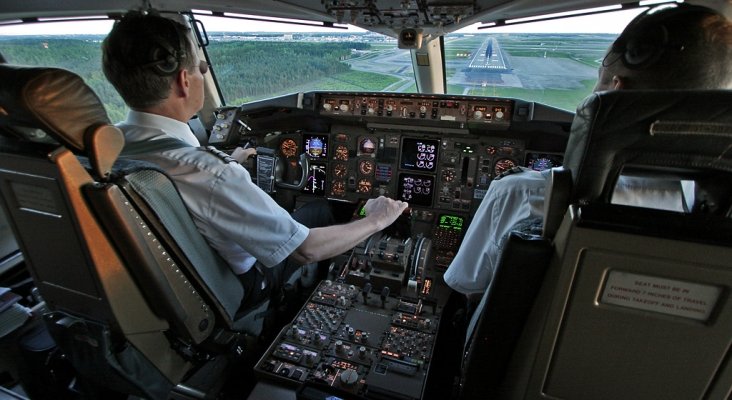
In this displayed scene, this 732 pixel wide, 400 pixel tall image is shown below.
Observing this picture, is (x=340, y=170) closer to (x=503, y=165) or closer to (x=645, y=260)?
(x=503, y=165)

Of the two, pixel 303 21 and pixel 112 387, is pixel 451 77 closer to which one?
pixel 303 21

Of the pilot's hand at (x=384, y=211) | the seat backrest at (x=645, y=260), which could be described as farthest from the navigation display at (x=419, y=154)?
the seat backrest at (x=645, y=260)

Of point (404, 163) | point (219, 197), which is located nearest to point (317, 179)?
point (404, 163)

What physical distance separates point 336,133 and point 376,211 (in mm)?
1649

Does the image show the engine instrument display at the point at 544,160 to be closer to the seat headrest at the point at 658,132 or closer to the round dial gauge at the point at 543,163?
the round dial gauge at the point at 543,163

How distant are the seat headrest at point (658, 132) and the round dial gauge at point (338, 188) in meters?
2.65

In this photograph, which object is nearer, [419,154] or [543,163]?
[543,163]

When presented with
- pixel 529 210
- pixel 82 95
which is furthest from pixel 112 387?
pixel 529 210

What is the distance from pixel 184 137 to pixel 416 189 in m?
2.04

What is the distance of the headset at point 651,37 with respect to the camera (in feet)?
2.67

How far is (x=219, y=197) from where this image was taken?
1.19 m

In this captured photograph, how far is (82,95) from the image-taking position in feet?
2.96

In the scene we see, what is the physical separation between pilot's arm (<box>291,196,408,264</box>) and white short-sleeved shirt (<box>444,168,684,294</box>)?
372 millimetres

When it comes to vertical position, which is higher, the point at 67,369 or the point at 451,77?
the point at 451,77
